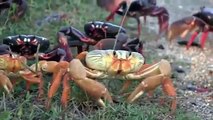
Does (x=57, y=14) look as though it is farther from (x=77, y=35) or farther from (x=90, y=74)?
(x=90, y=74)

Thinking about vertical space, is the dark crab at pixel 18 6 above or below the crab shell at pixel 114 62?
below

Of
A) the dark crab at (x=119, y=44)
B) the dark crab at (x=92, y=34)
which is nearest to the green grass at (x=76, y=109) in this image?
the dark crab at (x=119, y=44)

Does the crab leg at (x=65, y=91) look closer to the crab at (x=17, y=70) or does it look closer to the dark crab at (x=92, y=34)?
the crab at (x=17, y=70)

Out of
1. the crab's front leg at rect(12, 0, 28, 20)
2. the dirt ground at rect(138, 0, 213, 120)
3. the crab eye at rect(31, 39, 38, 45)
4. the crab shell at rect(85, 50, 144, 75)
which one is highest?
the crab shell at rect(85, 50, 144, 75)

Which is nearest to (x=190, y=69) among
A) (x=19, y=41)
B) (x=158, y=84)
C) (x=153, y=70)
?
(x=153, y=70)

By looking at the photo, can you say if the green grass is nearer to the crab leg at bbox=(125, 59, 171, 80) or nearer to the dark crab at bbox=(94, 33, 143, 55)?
the crab leg at bbox=(125, 59, 171, 80)

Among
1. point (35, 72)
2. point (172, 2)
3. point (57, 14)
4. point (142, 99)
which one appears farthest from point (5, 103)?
point (172, 2)

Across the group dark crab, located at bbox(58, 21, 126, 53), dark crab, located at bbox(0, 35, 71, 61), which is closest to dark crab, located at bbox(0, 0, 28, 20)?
dark crab, located at bbox(58, 21, 126, 53)
